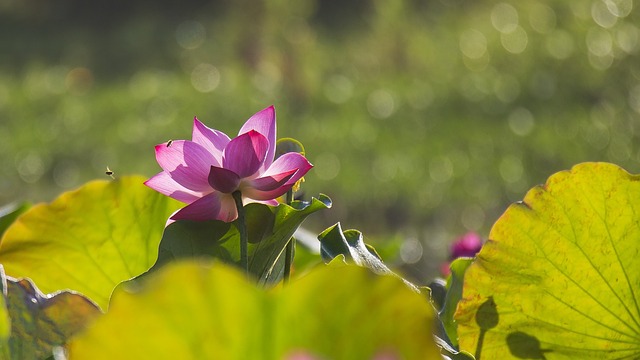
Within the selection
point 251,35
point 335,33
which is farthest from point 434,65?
point 335,33

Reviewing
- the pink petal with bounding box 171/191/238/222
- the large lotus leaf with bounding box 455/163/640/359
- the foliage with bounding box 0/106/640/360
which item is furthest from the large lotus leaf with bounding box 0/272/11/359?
the large lotus leaf with bounding box 455/163/640/359

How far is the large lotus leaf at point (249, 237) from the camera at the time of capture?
535 mm

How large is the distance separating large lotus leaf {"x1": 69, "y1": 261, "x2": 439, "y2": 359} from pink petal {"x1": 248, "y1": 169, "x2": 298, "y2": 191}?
8.0 inches

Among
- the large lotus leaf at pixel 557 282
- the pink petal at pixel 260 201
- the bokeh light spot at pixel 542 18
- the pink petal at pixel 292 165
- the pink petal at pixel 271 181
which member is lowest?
the bokeh light spot at pixel 542 18

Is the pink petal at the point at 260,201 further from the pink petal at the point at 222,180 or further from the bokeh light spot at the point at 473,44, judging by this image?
the bokeh light spot at the point at 473,44

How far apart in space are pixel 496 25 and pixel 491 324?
351 inches

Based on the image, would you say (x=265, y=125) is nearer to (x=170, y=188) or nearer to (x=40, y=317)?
(x=170, y=188)

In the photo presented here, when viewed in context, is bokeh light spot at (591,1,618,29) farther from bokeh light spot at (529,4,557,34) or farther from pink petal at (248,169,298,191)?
pink petal at (248,169,298,191)

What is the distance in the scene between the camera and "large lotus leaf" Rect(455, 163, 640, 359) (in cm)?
56

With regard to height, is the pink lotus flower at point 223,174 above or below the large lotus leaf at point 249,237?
above

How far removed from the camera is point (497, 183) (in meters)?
5.45

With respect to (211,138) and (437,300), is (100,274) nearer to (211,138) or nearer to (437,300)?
(211,138)

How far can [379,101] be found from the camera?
6613 mm

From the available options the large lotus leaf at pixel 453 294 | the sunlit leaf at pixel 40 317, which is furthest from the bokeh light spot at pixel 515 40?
the sunlit leaf at pixel 40 317
